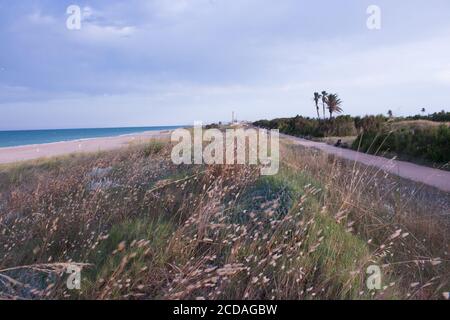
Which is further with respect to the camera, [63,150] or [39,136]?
[39,136]

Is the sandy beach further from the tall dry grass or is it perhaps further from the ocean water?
the ocean water

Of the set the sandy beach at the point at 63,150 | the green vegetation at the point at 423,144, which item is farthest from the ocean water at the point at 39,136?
the green vegetation at the point at 423,144

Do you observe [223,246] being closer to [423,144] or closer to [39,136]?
[423,144]

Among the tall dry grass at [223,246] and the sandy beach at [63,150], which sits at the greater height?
the sandy beach at [63,150]

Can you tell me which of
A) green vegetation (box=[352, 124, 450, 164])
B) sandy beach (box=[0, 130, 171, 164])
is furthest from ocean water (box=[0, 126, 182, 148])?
green vegetation (box=[352, 124, 450, 164])

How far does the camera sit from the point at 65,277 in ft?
7.51

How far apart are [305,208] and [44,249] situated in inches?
99.6

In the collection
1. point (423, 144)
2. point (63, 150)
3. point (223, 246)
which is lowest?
point (223, 246)

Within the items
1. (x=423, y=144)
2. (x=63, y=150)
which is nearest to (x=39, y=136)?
(x=63, y=150)

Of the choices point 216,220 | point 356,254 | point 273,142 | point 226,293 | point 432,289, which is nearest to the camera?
point 226,293

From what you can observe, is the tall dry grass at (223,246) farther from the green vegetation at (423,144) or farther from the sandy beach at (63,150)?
the sandy beach at (63,150)
